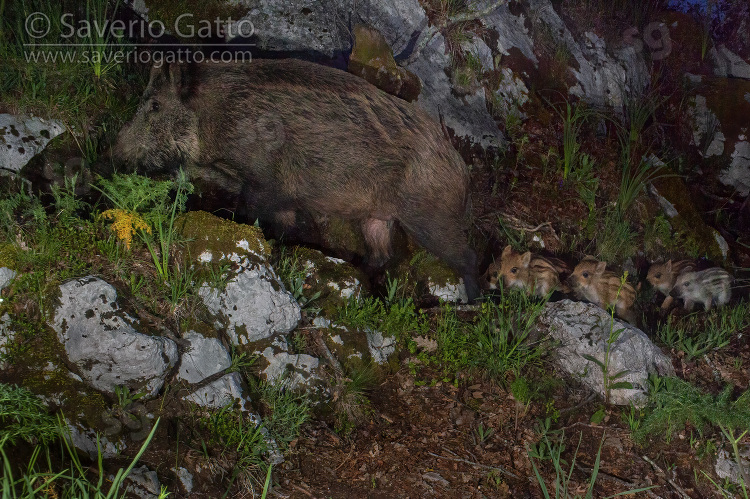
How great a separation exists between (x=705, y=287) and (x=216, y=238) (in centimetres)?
431

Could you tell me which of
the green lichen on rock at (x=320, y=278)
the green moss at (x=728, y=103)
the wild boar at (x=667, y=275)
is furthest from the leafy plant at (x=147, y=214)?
the green moss at (x=728, y=103)

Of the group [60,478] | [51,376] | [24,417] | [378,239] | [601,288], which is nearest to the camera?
[60,478]

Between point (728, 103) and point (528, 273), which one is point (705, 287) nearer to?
point (528, 273)

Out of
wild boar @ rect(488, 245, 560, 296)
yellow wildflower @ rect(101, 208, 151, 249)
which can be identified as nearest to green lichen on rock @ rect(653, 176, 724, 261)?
wild boar @ rect(488, 245, 560, 296)

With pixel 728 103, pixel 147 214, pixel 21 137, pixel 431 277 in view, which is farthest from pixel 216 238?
pixel 728 103

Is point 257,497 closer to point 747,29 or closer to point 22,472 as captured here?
point 22,472

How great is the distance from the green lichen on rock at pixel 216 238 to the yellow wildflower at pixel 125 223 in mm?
237

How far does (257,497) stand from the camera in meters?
3.14

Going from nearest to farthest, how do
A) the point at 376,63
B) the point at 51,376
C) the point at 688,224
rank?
1. the point at 51,376
2. the point at 376,63
3. the point at 688,224

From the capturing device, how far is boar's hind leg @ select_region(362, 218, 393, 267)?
5.58m

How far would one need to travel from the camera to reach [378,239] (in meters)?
5.61

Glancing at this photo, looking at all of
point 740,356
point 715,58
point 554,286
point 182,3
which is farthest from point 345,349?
point 715,58

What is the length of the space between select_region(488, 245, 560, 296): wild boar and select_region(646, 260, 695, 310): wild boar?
110cm

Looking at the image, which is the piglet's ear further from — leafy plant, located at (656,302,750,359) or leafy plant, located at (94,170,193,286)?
leafy plant, located at (94,170,193,286)
